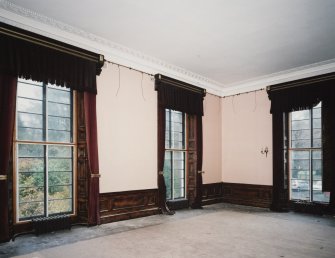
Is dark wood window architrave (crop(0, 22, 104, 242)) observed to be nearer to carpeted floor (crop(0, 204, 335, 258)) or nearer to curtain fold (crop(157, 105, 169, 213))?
carpeted floor (crop(0, 204, 335, 258))

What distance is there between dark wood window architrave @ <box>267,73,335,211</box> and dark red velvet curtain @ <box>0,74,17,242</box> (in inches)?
232

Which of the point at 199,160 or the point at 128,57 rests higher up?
the point at 128,57

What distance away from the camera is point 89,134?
16.1 ft

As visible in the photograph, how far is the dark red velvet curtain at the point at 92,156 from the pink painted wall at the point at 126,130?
23 cm

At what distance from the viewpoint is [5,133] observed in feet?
12.9

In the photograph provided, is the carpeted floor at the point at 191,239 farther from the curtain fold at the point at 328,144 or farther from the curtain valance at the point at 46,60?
the curtain valance at the point at 46,60

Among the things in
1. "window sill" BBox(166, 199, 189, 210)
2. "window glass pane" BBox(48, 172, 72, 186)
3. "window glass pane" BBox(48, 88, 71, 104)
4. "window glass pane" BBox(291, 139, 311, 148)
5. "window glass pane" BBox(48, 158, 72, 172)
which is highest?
"window glass pane" BBox(48, 88, 71, 104)

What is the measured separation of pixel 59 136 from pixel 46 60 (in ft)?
4.44

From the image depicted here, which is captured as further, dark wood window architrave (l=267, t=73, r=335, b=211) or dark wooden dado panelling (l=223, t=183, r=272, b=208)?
dark wooden dado panelling (l=223, t=183, r=272, b=208)

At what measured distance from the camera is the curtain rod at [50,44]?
4.06 m

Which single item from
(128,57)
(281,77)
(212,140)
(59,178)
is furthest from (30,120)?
(281,77)

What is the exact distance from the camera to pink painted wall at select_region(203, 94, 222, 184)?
25.5ft

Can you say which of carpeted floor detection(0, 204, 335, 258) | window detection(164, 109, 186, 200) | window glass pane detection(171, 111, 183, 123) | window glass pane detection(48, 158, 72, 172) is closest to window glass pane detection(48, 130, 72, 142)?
window glass pane detection(48, 158, 72, 172)

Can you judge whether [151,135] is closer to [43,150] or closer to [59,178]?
[59,178]
